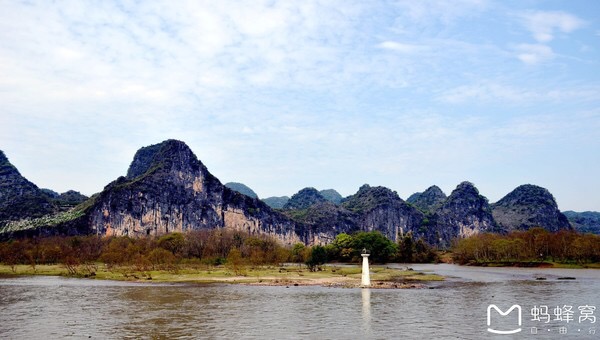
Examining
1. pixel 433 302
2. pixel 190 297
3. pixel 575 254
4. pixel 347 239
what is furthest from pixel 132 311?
pixel 347 239

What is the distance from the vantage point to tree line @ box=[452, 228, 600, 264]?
3821 inches

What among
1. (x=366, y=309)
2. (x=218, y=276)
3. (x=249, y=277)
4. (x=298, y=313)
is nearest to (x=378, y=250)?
(x=249, y=277)

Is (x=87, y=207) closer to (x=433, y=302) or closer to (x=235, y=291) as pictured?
(x=235, y=291)

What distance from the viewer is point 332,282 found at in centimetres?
6531

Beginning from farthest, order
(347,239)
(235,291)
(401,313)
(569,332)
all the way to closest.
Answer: (347,239)
(235,291)
(401,313)
(569,332)

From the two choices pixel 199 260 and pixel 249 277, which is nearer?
pixel 249 277

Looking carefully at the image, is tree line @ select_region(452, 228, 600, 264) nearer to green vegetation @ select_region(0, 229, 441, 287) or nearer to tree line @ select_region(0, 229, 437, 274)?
tree line @ select_region(0, 229, 437, 274)

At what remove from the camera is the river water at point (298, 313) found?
2861 cm

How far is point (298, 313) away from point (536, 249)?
88.1 metres

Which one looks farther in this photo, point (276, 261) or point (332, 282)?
point (276, 261)

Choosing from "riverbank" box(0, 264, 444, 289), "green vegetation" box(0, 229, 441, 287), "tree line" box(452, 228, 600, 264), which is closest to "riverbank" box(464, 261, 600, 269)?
"tree line" box(452, 228, 600, 264)

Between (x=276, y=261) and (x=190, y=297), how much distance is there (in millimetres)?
63861

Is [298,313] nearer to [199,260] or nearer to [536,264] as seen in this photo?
[199,260]

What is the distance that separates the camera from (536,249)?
10794 cm
